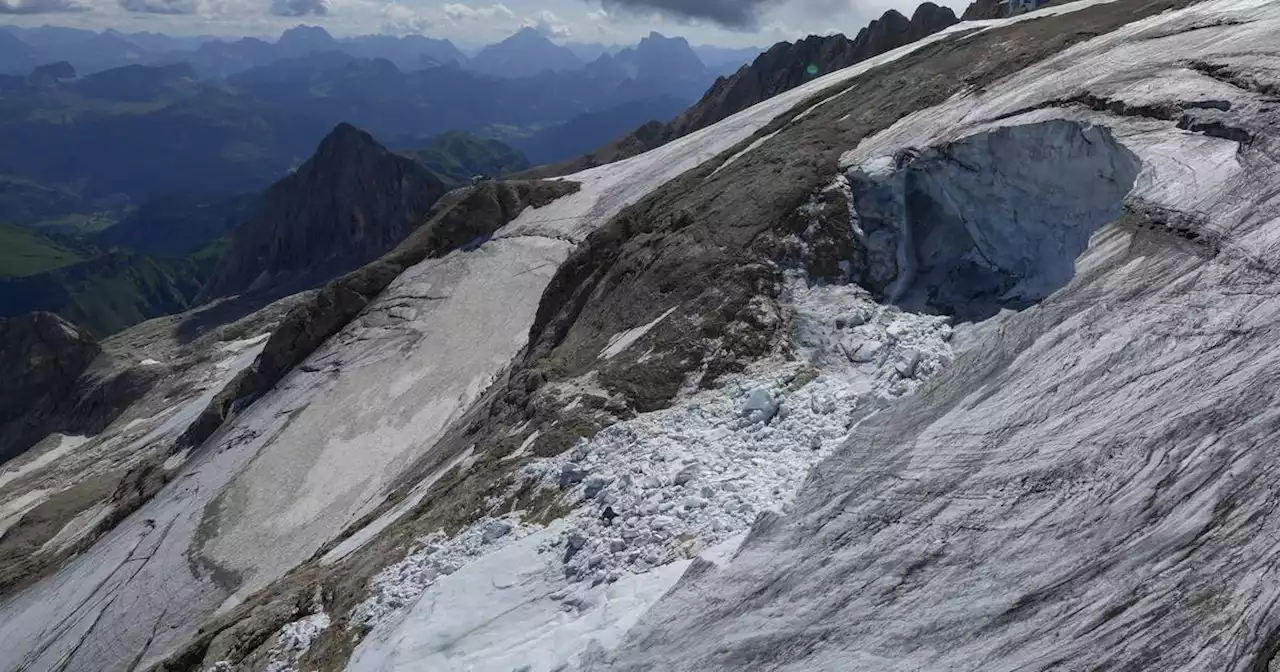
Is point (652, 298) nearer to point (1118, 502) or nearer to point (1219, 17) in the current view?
point (1118, 502)

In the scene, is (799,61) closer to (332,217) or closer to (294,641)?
(332,217)

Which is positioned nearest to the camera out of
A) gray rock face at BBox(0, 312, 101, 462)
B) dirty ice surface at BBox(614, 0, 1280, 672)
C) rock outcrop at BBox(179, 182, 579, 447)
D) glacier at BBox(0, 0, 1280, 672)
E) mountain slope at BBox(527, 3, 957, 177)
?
dirty ice surface at BBox(614, 0, 1280, 672)

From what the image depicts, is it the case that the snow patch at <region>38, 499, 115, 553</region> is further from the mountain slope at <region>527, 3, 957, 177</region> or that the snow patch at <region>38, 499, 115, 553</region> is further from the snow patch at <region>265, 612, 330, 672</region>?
the mountain slope at <region>527, 3, 957, 177</region>

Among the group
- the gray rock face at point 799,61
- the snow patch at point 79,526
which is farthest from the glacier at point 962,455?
the gray rock face at point 799,61

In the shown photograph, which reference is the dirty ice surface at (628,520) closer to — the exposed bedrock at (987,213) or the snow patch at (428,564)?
the snow patch at (428,564)

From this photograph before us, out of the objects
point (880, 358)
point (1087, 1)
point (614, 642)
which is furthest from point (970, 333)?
point (1087, 1)

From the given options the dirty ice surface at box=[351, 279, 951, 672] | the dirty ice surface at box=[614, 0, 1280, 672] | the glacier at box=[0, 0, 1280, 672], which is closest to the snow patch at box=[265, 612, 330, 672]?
the glacier at box=[0, 0, 1280, 672]

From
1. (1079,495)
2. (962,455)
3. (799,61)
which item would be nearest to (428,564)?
(962,455)
